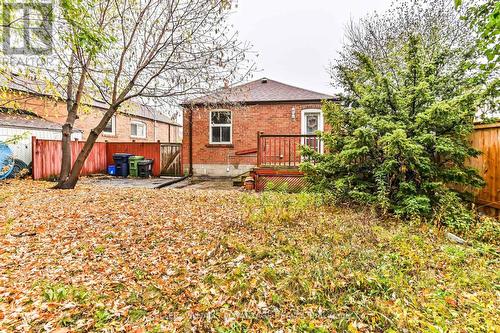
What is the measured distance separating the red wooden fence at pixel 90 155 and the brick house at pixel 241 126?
2193 millimetres

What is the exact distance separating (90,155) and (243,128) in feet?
25.8

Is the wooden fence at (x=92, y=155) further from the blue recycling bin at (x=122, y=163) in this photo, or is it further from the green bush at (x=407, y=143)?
the green bush at (x=407, y=143)

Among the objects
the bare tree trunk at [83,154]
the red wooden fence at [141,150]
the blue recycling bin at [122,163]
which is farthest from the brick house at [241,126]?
the bare tree trunk at [83,154]

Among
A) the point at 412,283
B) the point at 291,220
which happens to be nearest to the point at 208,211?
the point at 291,220

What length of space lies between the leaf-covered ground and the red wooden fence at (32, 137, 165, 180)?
275 inches

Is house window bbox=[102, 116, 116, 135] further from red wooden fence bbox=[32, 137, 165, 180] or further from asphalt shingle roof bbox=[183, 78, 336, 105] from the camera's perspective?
asphalt shingle roof bbox=[183, 78, 336, 105]

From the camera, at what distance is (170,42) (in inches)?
259

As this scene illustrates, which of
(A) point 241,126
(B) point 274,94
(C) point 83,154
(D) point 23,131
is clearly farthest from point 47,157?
(B) point 274,94

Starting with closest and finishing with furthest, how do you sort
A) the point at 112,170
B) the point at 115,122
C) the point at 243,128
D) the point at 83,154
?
the point at 83,154, the point at 243,128, the point at 112,170, the point at 115,122

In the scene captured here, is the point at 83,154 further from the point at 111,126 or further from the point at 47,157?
the point at 111,126

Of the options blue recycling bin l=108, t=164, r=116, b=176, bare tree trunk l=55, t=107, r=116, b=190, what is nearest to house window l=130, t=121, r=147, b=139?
blue recycling bin l=108, t=164, r=116, b=176

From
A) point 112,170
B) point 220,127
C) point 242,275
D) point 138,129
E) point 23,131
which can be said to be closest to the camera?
point 242,275

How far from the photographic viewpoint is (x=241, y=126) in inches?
479

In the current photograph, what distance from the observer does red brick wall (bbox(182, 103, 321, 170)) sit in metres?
11.8
